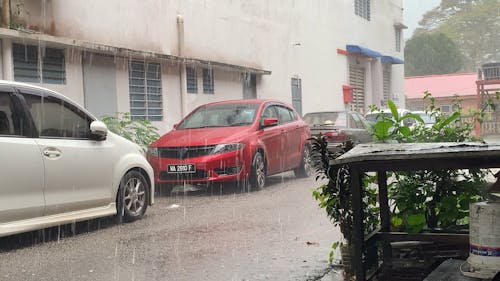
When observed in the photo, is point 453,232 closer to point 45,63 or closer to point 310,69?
point 45,63

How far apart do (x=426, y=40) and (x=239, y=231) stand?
1931 inches

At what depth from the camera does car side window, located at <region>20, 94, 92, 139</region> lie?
20.3 feet

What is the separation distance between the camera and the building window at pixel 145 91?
1379 cm

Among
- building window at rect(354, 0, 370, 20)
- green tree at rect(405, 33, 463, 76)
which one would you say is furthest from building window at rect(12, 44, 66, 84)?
green tree at rect(405, 33, 463, 76)

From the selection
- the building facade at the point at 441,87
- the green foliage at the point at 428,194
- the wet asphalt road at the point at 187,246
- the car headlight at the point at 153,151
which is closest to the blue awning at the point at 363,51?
the building facade at the point at 441,87

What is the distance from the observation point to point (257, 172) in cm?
1016

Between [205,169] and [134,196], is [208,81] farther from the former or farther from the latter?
[134,196]

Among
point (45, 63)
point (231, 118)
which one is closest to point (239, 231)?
point (231, 118)

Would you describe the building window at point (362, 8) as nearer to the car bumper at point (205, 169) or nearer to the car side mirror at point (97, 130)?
the car bumper at point (205, 169)

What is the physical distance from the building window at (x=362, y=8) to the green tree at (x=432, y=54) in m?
22.9

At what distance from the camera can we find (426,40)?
171ft

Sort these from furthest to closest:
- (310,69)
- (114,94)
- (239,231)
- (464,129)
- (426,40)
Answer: (426,40) < (310,69) < (114,94) < (239,231) < (464,129)

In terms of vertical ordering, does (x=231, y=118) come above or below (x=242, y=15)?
below

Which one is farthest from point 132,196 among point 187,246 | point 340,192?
point 340,192
